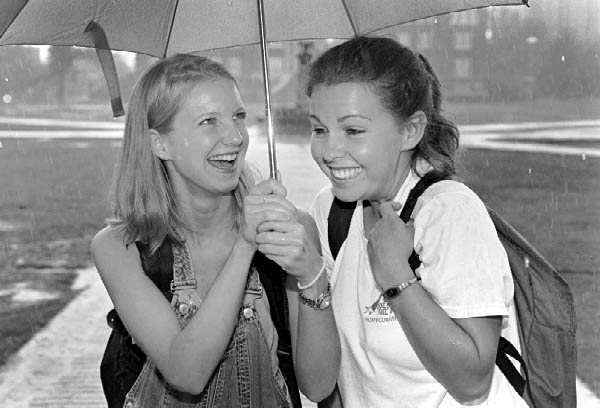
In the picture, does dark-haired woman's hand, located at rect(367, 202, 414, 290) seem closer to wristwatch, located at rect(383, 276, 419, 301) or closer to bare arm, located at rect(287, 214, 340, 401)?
wristwatch, located at rect(383, 276, 419, 301)

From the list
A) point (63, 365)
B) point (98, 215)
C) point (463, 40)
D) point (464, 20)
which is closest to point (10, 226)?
point (98, 215)

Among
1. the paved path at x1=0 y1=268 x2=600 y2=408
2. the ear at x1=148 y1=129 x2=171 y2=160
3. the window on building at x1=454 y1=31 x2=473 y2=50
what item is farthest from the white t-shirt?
the window on building at x1=454 y1=31 x2=473 y2=50

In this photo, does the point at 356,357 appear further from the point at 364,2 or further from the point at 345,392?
the point at 364,2

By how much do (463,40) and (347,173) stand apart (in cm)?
3380

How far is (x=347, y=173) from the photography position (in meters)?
2.08

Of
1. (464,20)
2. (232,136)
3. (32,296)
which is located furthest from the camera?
(464,20)

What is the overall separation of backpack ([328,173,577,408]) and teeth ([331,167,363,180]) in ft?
0.41

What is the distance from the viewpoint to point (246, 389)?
2.24 metres

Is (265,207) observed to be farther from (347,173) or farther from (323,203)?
(323,203)

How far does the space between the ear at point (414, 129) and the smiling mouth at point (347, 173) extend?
125mm

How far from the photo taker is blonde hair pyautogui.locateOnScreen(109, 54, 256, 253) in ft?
7.55

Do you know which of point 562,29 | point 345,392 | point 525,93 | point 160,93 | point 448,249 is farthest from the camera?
point 562,29

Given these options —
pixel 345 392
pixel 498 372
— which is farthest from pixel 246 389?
pixel 498 372

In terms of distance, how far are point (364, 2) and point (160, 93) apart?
1.85ft
